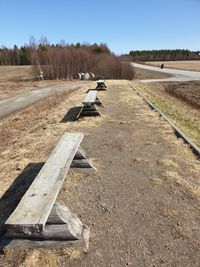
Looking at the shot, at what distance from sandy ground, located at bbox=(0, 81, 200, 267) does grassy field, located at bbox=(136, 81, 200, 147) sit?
1.99 m

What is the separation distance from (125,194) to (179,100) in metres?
12.9

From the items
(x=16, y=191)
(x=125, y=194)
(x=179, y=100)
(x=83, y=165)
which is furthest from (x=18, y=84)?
(x=125, y=194)

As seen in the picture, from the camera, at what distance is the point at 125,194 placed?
14.6 ft

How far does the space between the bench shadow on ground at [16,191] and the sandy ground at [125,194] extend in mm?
16

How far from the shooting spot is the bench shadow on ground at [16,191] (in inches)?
162

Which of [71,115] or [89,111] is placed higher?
[89,111]

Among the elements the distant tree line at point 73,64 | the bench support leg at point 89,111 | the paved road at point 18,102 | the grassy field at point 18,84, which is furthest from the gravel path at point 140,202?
the distant tree line at point 73,64

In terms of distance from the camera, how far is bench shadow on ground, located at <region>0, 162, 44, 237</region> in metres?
4.12

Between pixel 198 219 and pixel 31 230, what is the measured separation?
197 centimetres

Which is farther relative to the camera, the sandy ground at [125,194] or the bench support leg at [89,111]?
the bench support leg at [89,111]

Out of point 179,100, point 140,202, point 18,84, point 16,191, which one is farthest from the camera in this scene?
point 18,84

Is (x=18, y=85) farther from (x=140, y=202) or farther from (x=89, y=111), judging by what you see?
(x=140, y=202)

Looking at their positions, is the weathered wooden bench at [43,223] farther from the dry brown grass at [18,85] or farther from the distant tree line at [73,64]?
the distant tree line at [73,64]

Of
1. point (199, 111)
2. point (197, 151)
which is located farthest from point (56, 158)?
point (199, 111)
